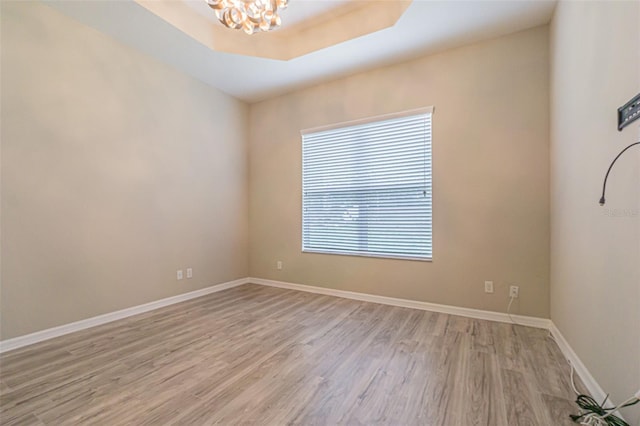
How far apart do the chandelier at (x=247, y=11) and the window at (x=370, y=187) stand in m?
1.69

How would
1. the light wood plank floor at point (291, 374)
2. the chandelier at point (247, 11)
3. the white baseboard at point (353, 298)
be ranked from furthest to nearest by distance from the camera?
the chandelier at point (247, 11)
the white baseboard at point (353, 298)
the light wood plank floor at point (291, 374)

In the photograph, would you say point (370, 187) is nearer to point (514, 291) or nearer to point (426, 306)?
point (426, 306)

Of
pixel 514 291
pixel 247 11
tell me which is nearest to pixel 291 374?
pixel 514 291

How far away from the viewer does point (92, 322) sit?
9.19ft

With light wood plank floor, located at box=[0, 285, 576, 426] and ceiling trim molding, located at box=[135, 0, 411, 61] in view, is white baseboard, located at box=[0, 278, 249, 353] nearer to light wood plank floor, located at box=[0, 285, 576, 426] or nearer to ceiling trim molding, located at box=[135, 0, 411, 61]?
light wood plank floor, located at box=[0, 285, 576, 426]

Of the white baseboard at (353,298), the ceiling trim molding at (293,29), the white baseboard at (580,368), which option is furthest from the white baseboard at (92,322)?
the white baseboard at (580,368)

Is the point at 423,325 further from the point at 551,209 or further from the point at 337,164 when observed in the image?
the point at 337,164

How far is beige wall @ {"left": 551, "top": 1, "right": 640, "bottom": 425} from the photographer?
1.31 m

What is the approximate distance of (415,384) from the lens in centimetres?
181

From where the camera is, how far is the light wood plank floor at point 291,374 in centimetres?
154

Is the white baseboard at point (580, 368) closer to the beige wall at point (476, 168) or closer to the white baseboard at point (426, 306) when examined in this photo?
the white baseboard at point (426, 306)

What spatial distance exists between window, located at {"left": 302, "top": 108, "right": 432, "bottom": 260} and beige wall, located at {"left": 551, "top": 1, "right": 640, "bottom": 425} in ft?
4.14

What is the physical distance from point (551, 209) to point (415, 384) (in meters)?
2.16

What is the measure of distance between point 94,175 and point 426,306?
393 centimetres
